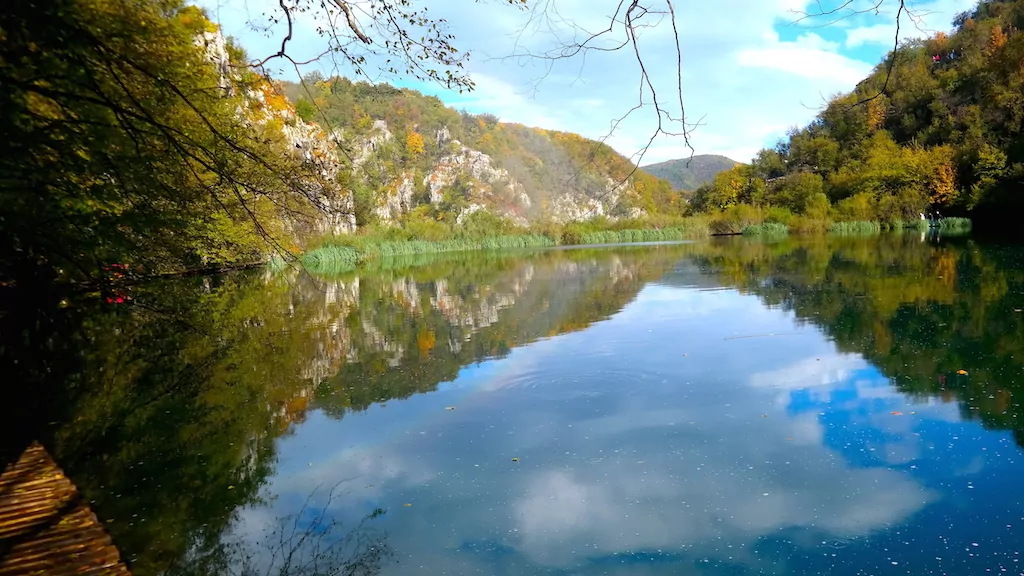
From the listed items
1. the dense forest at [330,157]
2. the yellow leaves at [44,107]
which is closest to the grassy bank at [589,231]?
the dense forest at [330,157]

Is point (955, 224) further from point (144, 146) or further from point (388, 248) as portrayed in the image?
point (144, 146)

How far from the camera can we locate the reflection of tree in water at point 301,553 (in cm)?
335

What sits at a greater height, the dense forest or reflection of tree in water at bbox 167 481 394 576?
the dense forest

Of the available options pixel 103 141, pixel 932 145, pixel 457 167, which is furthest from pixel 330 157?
pixel 457 167

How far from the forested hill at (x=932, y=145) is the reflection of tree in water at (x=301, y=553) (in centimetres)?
3912

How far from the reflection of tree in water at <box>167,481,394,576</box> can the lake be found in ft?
0.06

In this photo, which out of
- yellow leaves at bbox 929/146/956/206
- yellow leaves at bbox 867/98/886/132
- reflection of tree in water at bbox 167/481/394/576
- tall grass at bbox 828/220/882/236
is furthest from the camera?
yellow leaves at bbox 867/98/886/132

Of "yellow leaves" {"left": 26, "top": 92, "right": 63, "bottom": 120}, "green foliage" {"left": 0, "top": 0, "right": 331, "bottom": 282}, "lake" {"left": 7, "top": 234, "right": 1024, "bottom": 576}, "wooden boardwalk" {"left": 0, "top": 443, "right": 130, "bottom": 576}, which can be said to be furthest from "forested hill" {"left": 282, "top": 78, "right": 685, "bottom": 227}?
"wooden boardwalk" {"left": 0, "top": 443, "right": 130, "bottom": 576}

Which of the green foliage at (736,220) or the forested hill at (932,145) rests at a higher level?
the forested hill at (932,145)

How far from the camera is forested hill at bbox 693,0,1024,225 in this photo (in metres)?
37.1

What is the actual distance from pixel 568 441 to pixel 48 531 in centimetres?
333

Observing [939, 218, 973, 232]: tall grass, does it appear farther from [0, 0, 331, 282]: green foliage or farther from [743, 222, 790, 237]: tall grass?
[0, 0, 331, 282]: green foliage

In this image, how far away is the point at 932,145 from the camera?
165ft

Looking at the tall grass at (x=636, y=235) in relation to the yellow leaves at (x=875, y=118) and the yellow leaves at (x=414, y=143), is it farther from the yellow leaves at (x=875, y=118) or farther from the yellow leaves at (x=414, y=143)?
the yellow leaves at (x=414, y=143)
